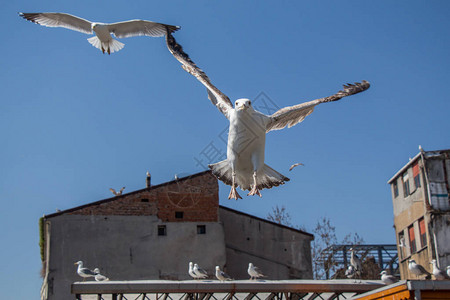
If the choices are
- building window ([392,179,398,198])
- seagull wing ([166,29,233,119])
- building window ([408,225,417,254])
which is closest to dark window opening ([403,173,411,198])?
building window ([392,179,398,198])

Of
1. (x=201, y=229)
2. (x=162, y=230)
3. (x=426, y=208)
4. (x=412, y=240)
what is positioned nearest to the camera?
(x=162, y=230)

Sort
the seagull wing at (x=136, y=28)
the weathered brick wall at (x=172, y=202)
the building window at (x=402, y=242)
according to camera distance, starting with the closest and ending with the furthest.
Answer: the seagull wing at (x=136, y=28)
the weathered brick wall at (x=172, y=202)
the building window at (x=402, y=242)

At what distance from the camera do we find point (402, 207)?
101ft

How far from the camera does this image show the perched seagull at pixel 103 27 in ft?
58.9

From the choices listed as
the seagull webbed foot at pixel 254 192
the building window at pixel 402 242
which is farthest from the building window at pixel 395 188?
the seagull webbed foot at pixel 254 192

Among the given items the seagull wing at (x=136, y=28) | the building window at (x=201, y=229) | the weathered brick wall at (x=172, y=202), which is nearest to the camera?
the seagull wing at (x=136, y=28)

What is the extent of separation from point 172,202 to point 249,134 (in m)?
15.1

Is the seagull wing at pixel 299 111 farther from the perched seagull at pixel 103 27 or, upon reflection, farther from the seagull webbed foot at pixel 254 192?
the perched seagull at pixel 103 27

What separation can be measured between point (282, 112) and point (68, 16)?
320 inches

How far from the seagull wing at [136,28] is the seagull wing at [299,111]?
5.52 metres

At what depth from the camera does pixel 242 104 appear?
12.3 m

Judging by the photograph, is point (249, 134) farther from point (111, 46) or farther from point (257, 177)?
point (111, 46)

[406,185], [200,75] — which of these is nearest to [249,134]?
[200,75]

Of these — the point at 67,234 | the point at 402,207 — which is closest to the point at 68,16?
the point at 67,234
